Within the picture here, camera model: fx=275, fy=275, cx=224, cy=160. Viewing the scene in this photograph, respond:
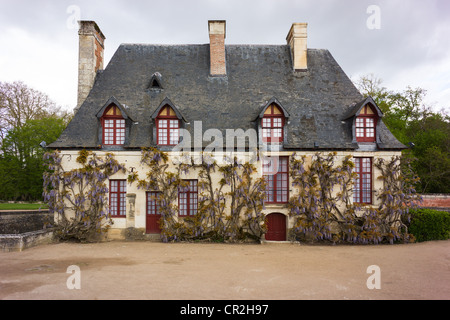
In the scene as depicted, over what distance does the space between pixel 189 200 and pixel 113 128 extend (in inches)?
192

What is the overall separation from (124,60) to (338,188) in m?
13.1

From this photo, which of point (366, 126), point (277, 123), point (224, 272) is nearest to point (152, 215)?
point (224, 272)

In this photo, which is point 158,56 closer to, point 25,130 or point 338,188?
point 338,188

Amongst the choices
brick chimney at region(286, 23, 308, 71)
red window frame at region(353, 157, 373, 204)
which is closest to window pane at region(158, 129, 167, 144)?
brick chimney at region(286, 23, 308, 71)

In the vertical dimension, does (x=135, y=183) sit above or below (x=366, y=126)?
A: below

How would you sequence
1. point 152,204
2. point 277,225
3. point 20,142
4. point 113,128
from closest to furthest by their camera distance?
1. point 152,204
2. point 277,225
3. point 113,128
4. point 20,142

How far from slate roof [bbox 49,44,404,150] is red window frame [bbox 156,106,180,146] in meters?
0.37

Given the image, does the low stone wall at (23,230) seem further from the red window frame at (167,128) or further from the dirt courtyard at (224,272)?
the red window frame at (167,128)

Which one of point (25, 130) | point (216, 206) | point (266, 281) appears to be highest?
point (25, 130)

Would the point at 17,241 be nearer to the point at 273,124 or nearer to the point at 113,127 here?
the point at 113,127

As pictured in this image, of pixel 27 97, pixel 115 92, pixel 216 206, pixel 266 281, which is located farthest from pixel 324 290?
pixel 27 97

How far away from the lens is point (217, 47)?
49.2 feet

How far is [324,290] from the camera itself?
6430 mm
